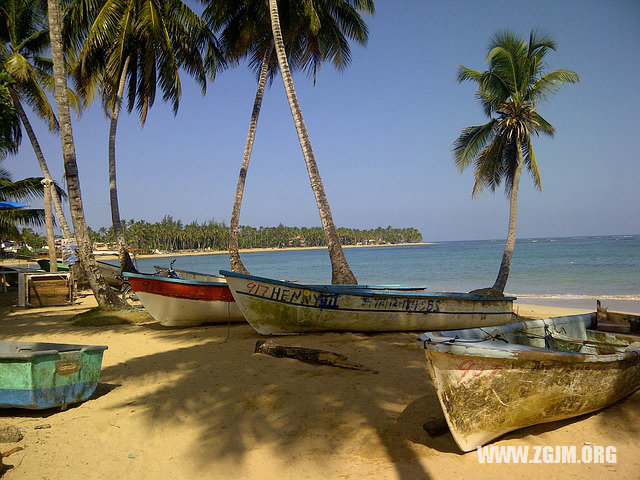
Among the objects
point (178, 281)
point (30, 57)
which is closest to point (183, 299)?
point (178, 281)

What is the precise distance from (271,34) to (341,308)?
420 inches

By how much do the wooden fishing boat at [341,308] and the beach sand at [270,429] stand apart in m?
1.15

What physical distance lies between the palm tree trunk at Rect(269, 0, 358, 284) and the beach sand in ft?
15.7

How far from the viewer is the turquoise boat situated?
430cm

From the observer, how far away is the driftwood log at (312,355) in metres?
5.75

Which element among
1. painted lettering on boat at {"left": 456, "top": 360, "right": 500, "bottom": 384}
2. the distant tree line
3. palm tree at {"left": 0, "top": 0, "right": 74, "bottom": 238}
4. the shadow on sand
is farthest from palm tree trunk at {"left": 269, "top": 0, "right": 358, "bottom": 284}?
the distant tree line

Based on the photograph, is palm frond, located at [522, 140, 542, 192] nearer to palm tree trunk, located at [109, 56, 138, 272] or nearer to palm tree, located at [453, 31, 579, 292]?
palm tree, located at [453, 31, 579, 292]

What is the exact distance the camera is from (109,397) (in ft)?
17.2

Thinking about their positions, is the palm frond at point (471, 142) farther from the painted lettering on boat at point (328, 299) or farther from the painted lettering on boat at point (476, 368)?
the painted lettering on boat at point (476, 368)

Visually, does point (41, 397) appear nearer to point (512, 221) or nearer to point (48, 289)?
point (48, 289)

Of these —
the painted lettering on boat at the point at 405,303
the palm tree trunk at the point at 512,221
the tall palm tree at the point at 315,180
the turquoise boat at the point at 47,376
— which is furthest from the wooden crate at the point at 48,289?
the palm tree trunk at the point at 512,221

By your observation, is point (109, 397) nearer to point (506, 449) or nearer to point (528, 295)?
point (506, 449)

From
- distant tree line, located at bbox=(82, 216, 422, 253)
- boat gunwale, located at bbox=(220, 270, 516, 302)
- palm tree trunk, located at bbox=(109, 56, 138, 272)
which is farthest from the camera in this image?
distant tree line, located at bbox=(82, 216, 422, 253)

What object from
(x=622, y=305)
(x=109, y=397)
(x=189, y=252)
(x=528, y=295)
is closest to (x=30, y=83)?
(x=109, y=397)
